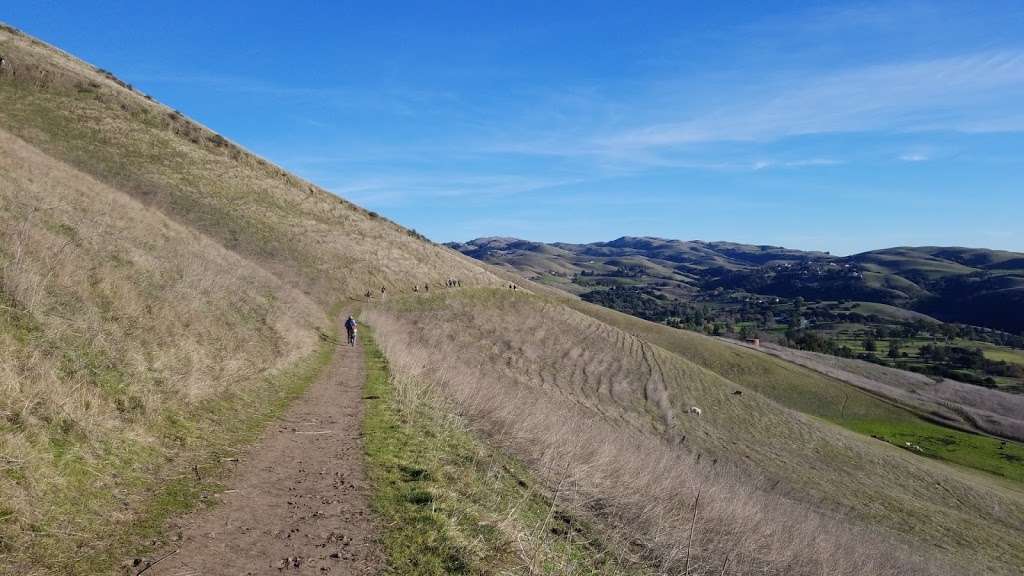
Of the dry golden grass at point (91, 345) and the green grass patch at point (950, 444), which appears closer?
the dry golden grass at point (91, 345)

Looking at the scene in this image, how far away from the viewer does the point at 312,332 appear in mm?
26406

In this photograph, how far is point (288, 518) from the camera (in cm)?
711

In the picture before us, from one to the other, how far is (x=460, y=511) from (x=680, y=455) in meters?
22.0

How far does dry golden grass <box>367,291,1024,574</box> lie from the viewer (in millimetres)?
12688

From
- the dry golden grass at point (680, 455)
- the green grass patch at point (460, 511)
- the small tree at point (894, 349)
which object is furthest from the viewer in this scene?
the small tree at point (894, 349)

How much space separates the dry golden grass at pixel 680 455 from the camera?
500 inches

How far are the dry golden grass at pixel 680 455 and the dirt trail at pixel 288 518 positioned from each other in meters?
5.49

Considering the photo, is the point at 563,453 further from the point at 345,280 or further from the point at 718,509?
the point at 345,280

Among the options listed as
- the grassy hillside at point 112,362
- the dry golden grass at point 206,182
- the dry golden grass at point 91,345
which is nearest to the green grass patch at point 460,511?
the grassy hillside at point 112,362

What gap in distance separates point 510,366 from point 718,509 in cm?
3360

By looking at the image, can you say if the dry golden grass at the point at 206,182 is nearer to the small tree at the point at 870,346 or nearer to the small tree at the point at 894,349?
the small tree at the point at 894,349

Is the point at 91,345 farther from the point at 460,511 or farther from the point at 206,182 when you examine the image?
the point at 206,182

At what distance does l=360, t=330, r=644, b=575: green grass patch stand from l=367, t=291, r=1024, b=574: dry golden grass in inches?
62.6

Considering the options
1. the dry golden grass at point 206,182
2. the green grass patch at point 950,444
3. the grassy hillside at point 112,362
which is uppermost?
the dry golden grass at point 206,182
